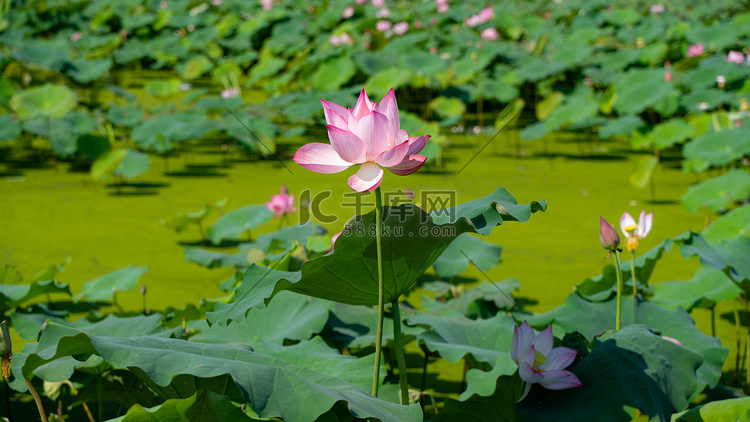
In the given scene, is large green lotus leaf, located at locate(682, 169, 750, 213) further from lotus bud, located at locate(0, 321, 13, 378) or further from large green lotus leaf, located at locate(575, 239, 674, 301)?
lotus bud, located at locate(0, 321, 13, 378)

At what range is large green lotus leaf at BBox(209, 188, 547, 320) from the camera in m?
0.80

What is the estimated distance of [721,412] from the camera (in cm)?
102

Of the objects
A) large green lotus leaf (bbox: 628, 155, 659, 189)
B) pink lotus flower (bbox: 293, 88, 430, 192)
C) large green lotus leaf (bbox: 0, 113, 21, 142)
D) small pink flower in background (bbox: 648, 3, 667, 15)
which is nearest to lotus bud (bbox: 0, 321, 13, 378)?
pink lotus flower (bbox: 293, 88, 430, 192)

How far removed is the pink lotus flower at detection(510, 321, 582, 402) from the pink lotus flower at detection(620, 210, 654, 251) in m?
0.44

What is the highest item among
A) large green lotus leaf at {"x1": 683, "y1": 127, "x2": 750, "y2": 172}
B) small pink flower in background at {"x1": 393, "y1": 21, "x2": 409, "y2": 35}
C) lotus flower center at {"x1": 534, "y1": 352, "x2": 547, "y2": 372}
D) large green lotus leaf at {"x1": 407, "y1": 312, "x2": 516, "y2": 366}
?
small pink flower in background at {"x1": 393, "y1": 21, "x2": 409, "y2": 35}

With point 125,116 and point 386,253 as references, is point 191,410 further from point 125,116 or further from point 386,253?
point 125,116

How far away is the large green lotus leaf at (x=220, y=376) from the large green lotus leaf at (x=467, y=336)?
0.39 metres

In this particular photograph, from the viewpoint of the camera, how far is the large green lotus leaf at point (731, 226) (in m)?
1.94

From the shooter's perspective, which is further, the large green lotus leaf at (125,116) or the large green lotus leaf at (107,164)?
the large green lotus leaf at (125,116)

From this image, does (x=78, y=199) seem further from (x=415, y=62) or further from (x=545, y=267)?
(x=415, y=62)

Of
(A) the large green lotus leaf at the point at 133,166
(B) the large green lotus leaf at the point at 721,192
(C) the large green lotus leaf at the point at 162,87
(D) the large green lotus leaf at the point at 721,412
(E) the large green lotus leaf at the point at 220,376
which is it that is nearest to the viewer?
(E) the large green lotus leaf at the point at 220,376

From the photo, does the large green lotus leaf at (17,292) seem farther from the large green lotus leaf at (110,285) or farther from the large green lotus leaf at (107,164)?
the large green lotus leaf at (107,164)

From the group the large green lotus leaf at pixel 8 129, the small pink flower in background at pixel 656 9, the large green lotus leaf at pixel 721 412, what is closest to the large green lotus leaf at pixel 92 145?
the large green lotus leaf at pixel 8 129

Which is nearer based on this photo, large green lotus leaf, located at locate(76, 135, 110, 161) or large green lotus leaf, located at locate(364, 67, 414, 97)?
large green lotus leaf, located at locate(76, 135, 110, 161)
